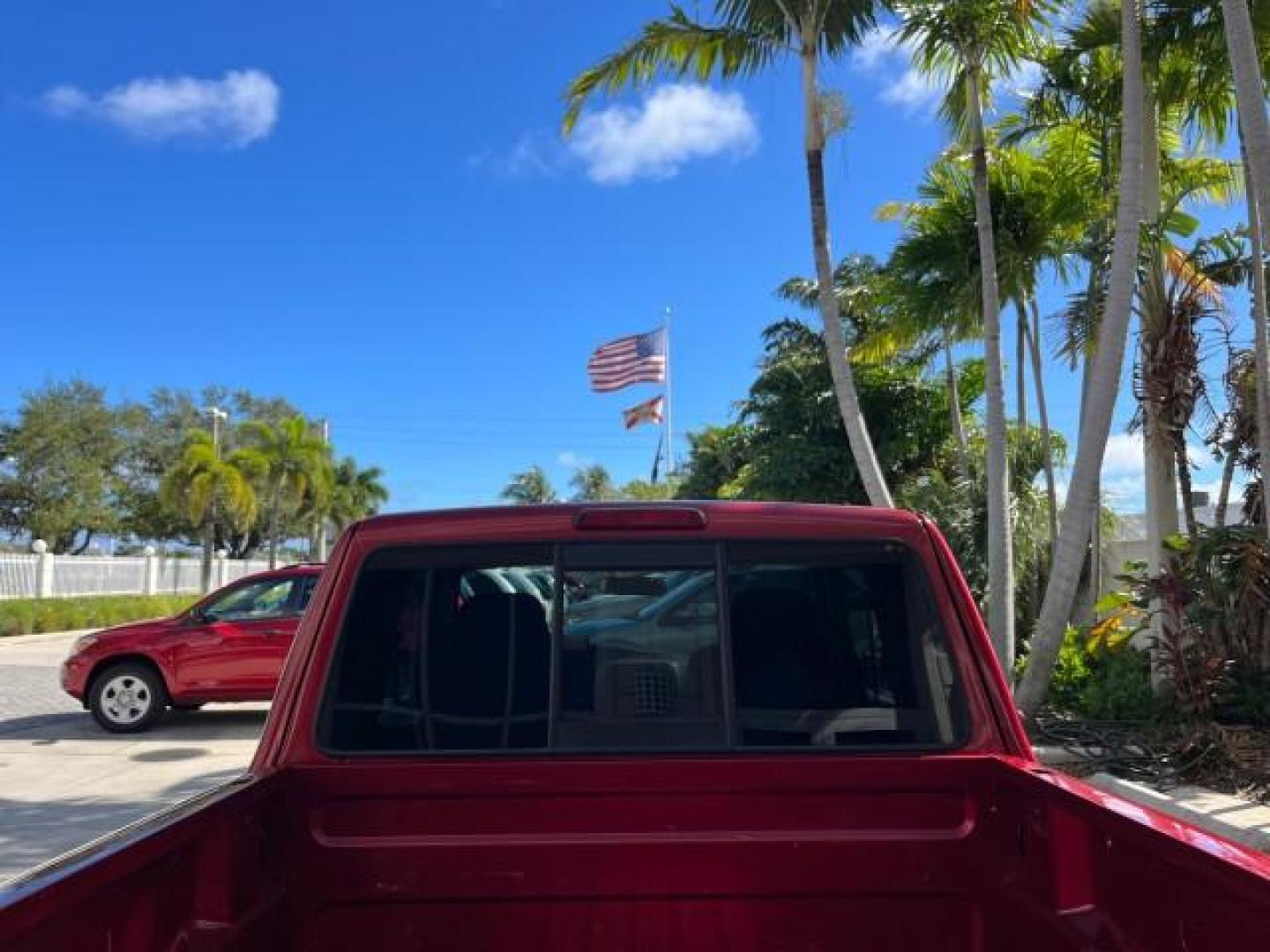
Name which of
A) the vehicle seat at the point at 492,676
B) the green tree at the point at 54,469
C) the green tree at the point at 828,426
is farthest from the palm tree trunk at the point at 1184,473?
the green tree at the point at 54,469

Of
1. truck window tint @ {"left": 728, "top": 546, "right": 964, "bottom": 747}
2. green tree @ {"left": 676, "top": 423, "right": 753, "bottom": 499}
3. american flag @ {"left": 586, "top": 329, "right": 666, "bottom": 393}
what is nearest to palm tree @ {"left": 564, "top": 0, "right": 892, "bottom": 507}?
truck window tint @ {"left": 728, "top": 546, "right": 964, "bottom": 747}

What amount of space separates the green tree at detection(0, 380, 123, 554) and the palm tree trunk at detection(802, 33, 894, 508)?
41309 millimetres

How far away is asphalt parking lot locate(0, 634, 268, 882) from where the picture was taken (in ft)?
22.9

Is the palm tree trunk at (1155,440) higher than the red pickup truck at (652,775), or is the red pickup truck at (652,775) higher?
the palm tree trunk at (1155,440)

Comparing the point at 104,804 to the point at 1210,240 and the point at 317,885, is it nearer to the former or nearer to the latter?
the point at 317,885

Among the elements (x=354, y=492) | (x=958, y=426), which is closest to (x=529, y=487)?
(x=354, y=492)

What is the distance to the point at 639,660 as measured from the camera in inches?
103

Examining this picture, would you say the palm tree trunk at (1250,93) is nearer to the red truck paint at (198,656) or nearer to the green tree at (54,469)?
the red truck paint at (198,656)

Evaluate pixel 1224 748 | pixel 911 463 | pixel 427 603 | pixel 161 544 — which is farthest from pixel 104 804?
pixel 161 544

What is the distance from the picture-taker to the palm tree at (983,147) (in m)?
9.25

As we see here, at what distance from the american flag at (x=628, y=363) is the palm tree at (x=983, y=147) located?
77.5ft

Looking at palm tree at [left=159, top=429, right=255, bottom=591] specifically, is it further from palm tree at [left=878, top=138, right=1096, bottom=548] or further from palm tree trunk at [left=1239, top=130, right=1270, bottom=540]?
palm tree trunk at [left=1239, top=130, right=1270, bottom=540]

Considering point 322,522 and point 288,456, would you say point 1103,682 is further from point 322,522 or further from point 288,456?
point 322,522

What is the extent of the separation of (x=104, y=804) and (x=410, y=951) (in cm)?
649
